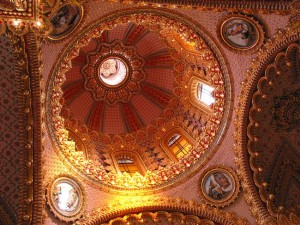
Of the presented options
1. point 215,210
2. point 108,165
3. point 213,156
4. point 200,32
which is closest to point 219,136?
point 213,156

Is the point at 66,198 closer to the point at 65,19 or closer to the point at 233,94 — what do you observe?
the point at 65,19

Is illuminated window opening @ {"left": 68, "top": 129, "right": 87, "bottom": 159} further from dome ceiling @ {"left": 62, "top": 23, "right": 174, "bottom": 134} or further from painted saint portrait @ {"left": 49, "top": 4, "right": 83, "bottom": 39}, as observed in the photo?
painted saint portrait @ {"left": 49, "top": 4, "right": 83, "bottom": 39}

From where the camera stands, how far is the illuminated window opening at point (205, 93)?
16.2 m

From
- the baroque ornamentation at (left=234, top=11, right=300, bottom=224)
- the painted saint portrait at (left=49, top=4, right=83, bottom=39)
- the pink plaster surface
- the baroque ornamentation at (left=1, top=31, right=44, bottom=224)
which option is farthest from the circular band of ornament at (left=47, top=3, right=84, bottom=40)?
the baroque ornamentation at (left=234, top=11, right=300, bottom=224)

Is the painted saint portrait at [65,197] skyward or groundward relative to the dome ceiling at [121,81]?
groundward

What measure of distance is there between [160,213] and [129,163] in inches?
166

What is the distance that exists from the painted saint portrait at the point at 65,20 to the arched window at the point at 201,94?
6065 mm

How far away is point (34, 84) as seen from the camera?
37.9 feet

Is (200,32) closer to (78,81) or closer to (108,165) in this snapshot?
(108,165)

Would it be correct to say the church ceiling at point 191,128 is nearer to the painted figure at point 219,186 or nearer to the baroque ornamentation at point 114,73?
the painted figure at point 219,186

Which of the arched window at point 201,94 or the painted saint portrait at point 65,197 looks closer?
the painted saint portrait at point 65,197

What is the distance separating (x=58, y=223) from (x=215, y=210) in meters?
4.78

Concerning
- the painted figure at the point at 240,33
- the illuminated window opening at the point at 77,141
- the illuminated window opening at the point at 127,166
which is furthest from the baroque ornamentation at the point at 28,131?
the painted figure at the point at 240,33

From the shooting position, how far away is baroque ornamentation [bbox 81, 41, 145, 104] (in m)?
18.8
